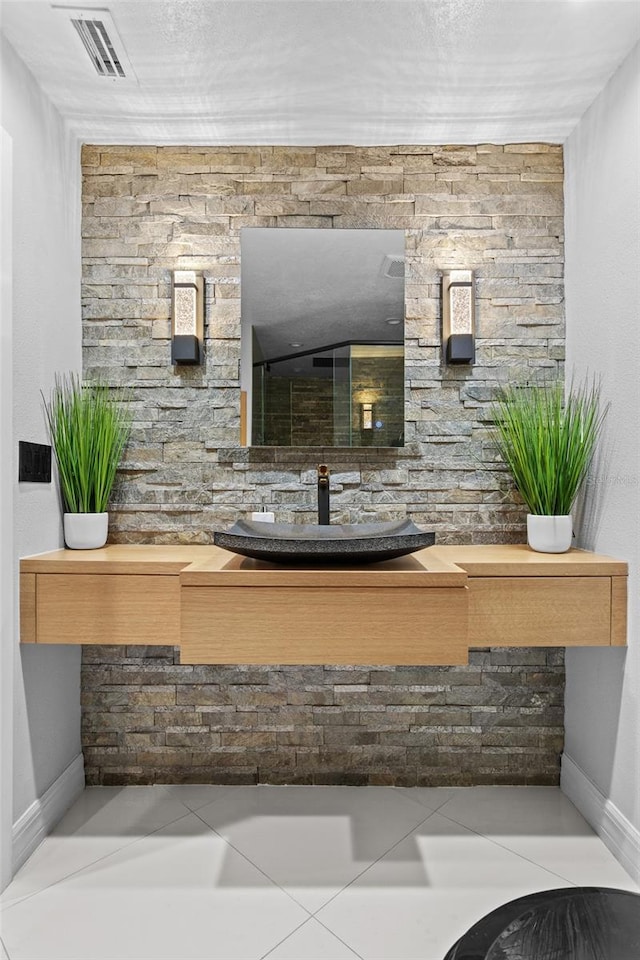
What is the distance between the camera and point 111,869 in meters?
1.83

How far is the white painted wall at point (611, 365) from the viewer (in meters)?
1.84

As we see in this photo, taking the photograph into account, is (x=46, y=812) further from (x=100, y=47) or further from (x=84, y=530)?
(x=100, y=47)

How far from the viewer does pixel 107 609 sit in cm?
189

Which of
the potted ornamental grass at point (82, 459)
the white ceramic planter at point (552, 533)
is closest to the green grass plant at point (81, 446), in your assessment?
the potted ornamental grass at point (82, 459)

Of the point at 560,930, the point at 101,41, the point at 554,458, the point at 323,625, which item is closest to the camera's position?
the point at 560,930

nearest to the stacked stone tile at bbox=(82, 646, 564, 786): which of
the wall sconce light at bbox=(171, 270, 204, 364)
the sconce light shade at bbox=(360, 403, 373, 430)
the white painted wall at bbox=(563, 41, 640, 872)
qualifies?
the white painted wall at bbox=(563, 41, 640, 872)

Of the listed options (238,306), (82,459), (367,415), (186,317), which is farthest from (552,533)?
(82,459)

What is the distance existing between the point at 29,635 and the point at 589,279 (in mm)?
2256

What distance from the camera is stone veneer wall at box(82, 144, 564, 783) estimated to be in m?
2.33

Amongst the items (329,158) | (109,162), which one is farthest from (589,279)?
(109,162)

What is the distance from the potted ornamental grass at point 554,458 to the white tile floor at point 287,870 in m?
1.00

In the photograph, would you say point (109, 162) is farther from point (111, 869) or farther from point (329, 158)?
point (111, 869)

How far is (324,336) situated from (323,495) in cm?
64

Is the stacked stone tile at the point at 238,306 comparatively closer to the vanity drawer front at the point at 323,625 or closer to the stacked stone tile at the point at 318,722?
the stacked stone tile at the point at 318,722
